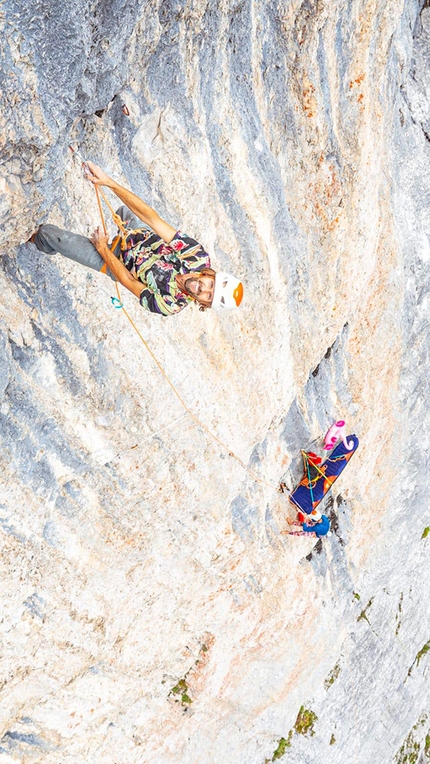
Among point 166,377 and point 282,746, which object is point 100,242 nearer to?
point 166,377

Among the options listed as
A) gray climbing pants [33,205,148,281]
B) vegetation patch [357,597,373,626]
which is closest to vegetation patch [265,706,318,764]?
vegetation patch [357,597,373,626]

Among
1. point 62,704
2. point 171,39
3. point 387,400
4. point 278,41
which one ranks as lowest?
point 62,704

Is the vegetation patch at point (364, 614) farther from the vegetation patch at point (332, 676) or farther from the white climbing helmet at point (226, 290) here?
the white climbing helmet at point (226, 290)

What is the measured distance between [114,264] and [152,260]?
35 centimetres

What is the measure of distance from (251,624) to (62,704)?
327 cm

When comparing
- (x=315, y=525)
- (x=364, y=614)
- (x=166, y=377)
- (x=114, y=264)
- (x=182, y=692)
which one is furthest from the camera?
(x=364, y=614)

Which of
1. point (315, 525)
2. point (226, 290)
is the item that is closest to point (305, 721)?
point (315, 525)

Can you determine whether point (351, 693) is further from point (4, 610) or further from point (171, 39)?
point (171, 39)

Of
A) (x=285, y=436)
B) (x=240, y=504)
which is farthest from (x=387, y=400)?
(x=240, y=504)


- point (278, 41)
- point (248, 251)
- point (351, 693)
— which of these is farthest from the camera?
point (351, 693)

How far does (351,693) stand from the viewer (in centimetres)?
1255

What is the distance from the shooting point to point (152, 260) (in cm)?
518

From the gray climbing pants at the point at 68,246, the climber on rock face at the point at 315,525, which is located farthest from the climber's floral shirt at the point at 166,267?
the climber on rock face at the point at 315,525

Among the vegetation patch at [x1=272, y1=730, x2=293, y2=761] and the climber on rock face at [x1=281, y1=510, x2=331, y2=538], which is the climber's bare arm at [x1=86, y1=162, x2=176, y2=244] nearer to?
the climber on rock face at [x1=281, y1=510, x2=331, y2=538]
